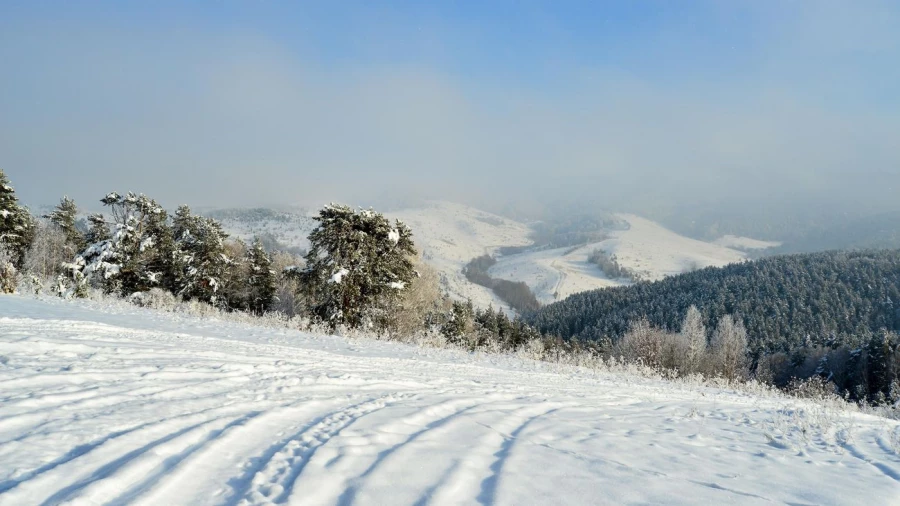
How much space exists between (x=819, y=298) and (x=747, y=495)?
135595mm

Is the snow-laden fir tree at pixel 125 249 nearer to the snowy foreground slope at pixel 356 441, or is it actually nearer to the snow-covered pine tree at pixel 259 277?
the snow-covered pine tree at pixel 259 277

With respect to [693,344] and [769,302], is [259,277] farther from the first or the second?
[769,302]

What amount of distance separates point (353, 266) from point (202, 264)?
14041mm

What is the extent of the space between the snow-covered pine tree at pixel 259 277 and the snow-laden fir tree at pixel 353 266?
13387mm

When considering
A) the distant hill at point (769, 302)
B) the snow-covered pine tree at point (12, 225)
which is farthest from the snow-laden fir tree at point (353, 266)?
the distant hill at point (769, 302)

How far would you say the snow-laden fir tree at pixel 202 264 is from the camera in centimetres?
2928

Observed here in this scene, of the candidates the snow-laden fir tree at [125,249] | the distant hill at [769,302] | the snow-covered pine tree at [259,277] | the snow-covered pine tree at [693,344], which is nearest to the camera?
the snow-laden fir tree at [125,249]

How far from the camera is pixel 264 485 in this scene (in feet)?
8.63

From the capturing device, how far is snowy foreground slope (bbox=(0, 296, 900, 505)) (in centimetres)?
263

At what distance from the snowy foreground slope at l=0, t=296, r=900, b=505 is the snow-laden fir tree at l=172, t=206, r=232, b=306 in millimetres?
23930

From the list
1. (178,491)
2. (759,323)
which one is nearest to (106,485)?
(178,491)

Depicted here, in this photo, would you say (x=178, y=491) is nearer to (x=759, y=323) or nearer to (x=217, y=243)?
(x=217, y=243)

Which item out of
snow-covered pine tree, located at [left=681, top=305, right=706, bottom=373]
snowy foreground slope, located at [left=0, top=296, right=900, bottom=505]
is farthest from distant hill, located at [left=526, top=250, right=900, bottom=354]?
snowy foreground slope, located at [left=0, top=296, right=900, bottom=505]

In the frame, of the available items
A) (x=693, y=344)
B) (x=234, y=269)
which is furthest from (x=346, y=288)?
(x=693, y=344)
